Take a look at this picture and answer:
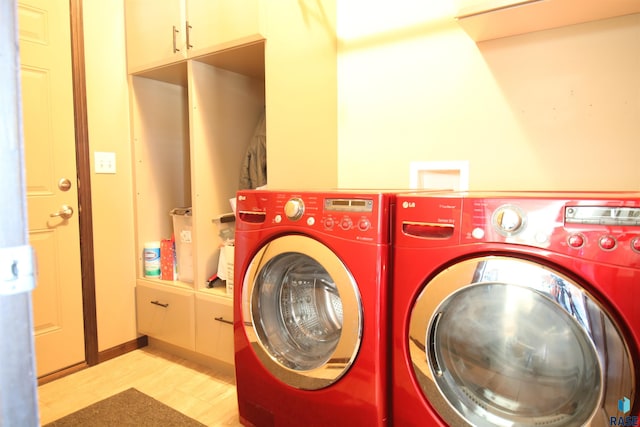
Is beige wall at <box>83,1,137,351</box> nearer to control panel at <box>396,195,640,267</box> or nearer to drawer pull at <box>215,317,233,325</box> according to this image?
drawer pull at <box>215,317,233,325</box>

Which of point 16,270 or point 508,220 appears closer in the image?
point 16,270

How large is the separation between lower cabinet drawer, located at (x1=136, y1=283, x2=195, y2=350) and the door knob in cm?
52

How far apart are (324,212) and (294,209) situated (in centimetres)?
10

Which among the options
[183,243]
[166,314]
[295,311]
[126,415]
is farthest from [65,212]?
[295,311]

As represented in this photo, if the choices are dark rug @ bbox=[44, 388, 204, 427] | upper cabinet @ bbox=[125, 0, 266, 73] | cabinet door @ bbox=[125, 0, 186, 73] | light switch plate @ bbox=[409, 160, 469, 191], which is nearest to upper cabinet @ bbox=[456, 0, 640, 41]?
light switch plate @ bbox=[409, 160, 469, 191]

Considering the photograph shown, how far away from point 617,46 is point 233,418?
2002 mm

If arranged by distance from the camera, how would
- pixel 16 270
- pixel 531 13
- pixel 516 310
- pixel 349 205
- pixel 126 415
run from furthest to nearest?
pixel 126 415 < pixel 531 13 < pixel 349 205 < pixel 516 310 < pixel 16 270

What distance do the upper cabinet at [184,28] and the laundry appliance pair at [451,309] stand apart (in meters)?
0.79

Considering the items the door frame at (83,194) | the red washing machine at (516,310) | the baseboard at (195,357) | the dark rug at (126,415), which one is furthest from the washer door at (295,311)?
the door frame at (83,194)

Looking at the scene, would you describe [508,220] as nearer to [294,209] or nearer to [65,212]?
[294,209]

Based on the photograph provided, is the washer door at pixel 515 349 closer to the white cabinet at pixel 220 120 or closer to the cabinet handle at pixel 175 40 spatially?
the white cabinet at pixel 220 120

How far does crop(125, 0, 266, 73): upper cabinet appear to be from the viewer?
1606 mm

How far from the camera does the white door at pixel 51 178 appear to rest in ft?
5.74

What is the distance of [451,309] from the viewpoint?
962 mm
